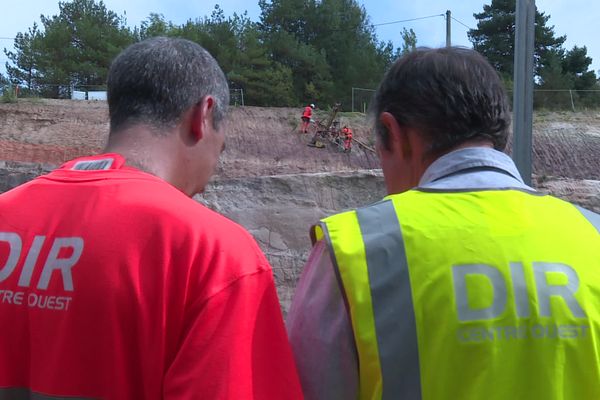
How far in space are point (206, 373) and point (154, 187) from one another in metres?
0.45

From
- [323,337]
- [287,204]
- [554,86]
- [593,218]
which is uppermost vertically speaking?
[554,86]

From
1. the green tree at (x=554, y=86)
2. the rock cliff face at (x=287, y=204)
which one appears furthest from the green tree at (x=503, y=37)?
the rock cliff face at (x=287, y=204)

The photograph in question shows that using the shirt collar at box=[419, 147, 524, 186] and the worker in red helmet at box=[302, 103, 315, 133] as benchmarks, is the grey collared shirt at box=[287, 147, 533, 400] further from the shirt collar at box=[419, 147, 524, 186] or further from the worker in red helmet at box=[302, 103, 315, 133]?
the worker in red helmet at box=[302, 103, 315, 133]

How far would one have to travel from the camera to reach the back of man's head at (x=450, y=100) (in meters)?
1.66

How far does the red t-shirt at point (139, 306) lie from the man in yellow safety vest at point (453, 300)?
0.15 m

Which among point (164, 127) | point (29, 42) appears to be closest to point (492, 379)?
point (164, 127)

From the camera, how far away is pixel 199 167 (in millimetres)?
1746

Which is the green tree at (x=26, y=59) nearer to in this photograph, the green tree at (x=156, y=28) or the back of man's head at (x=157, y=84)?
the green tree at (x=156, y=28)

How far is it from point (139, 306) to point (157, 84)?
61cm

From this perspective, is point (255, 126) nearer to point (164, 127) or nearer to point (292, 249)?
point (292, 249)

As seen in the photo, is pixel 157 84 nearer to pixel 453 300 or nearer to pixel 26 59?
pixel 453 300

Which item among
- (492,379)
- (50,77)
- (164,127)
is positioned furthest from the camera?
(50,77)

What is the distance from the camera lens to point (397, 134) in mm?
1744

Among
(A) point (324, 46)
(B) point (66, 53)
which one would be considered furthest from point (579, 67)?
(B) point (66, 53)
